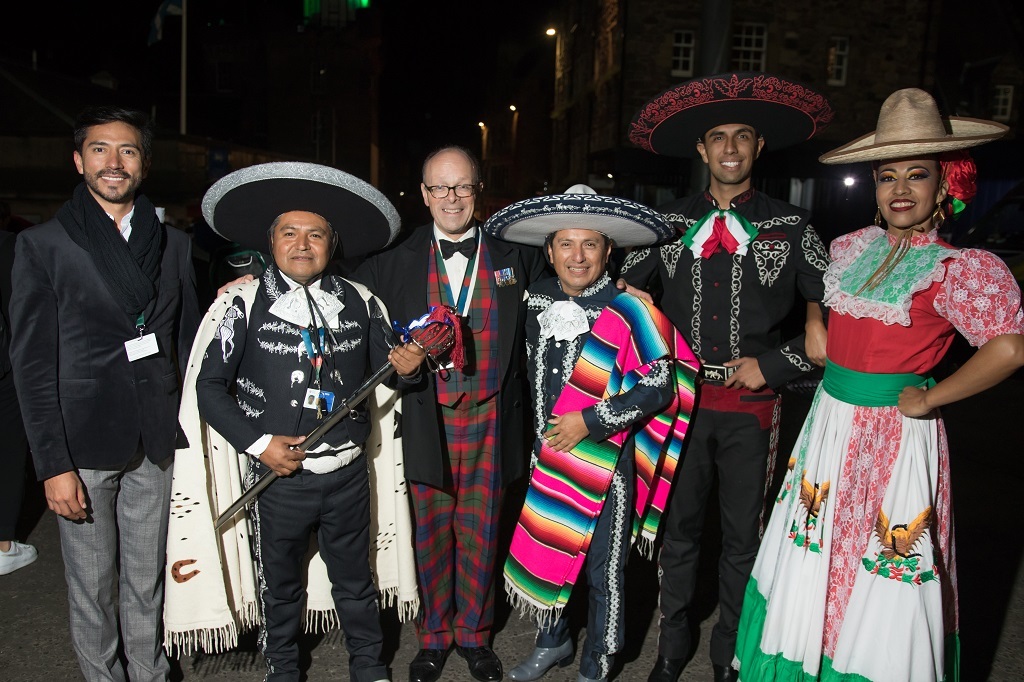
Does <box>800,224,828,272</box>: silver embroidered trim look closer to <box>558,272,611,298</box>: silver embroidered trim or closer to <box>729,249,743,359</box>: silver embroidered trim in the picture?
→ <box>729,249,743,359</box>: silver embroidered trim

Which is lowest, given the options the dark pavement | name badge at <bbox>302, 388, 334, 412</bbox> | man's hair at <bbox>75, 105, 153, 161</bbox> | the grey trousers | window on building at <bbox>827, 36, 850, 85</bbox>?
the dark pavement

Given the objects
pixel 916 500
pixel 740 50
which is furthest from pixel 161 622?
pixel 740 50

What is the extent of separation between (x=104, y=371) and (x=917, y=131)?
2975 mm

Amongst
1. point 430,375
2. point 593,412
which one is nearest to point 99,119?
point 430,375

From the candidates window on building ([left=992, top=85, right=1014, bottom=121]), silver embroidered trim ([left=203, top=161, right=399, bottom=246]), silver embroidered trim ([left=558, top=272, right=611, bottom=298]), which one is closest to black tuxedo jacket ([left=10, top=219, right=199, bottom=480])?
silver embroidered trim ([left=203, top=161, right=399, bottom=246])

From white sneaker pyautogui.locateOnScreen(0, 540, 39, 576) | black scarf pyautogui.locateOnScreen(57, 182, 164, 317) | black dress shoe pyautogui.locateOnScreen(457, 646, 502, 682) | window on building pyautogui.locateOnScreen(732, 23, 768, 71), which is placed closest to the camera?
black scarf pyautogui.locateOnScreen(57, 182, 164, 317)

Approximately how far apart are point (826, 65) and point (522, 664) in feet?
66.2

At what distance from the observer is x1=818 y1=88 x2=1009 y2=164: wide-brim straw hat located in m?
2.47

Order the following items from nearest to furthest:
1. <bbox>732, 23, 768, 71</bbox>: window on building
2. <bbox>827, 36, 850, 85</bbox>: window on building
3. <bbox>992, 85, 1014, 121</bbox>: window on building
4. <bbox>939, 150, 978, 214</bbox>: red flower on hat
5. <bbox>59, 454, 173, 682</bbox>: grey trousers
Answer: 1. <bbox>939, 150, 978, 214</bbox>: red flower on hat
2. <bbox>59, 454, 173, 682</bbox>: grey trousers
3. <bbox>732, 23, 768, 71</bbox>: window on building
4. <bbox>827, 36, 850, 85</bbox>: window on building
5. <bbox>992, 85, 1014, 121</bbox>: window on building

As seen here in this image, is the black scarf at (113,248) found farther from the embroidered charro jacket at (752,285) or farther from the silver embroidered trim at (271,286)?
the embroidered charro jacket at (752,285)

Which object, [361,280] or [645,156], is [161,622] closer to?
[361,280]

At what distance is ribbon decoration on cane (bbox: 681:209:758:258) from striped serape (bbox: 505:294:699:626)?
1.29ft

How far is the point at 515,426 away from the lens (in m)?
3.31

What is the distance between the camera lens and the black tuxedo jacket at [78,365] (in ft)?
8.51
